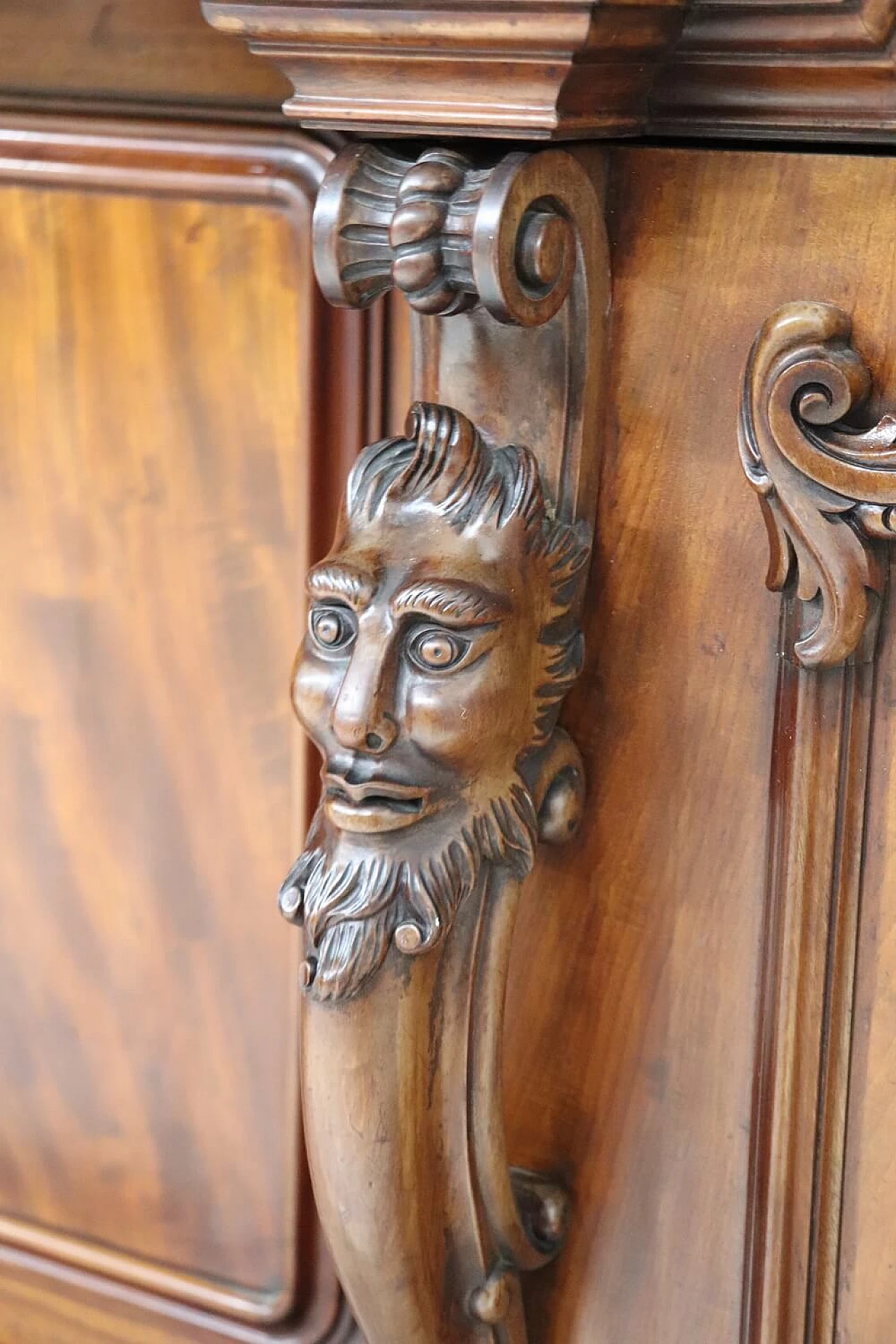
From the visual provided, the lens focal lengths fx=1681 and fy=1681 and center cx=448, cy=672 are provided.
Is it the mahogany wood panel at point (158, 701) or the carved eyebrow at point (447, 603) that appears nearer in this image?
the carved eyebrow at point (447, 603)

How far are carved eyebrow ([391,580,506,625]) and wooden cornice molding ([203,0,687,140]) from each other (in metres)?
0.11

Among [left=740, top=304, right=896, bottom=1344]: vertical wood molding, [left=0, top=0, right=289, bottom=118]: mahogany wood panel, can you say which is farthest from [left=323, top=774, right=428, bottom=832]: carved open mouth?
[left=0, top=0, right=289, bottom=118]: mahogany wood panel

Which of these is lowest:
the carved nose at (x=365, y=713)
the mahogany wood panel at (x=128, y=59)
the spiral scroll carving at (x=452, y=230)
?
the carved nose at (x=365, y=713)

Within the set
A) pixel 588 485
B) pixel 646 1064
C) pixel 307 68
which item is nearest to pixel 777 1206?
pixel 646 1064

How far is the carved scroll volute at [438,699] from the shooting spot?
0.43 metres

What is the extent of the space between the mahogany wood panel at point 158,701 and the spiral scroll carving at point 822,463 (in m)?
0.15

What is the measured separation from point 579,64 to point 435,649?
0.48 feet

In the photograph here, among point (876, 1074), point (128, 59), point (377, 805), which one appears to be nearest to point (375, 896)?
point (377, 805)

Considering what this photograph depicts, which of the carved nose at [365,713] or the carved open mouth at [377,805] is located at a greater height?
the carved nose at [365,713]

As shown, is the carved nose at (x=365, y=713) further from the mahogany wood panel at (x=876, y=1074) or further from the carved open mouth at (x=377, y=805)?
the mahogany wood panel at (x=876, y=1074)

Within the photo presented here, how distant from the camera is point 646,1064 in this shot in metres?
0.49

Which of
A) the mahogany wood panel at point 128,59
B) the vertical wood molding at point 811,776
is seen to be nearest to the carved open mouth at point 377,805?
the vertical wood molding at point 811,776

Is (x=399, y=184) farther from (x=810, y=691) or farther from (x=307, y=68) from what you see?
(x=810, y=691)

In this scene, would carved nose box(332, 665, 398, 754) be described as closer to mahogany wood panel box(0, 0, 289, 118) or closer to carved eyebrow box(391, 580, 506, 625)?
carved eyebrow box(391, 580, 506, 625)
